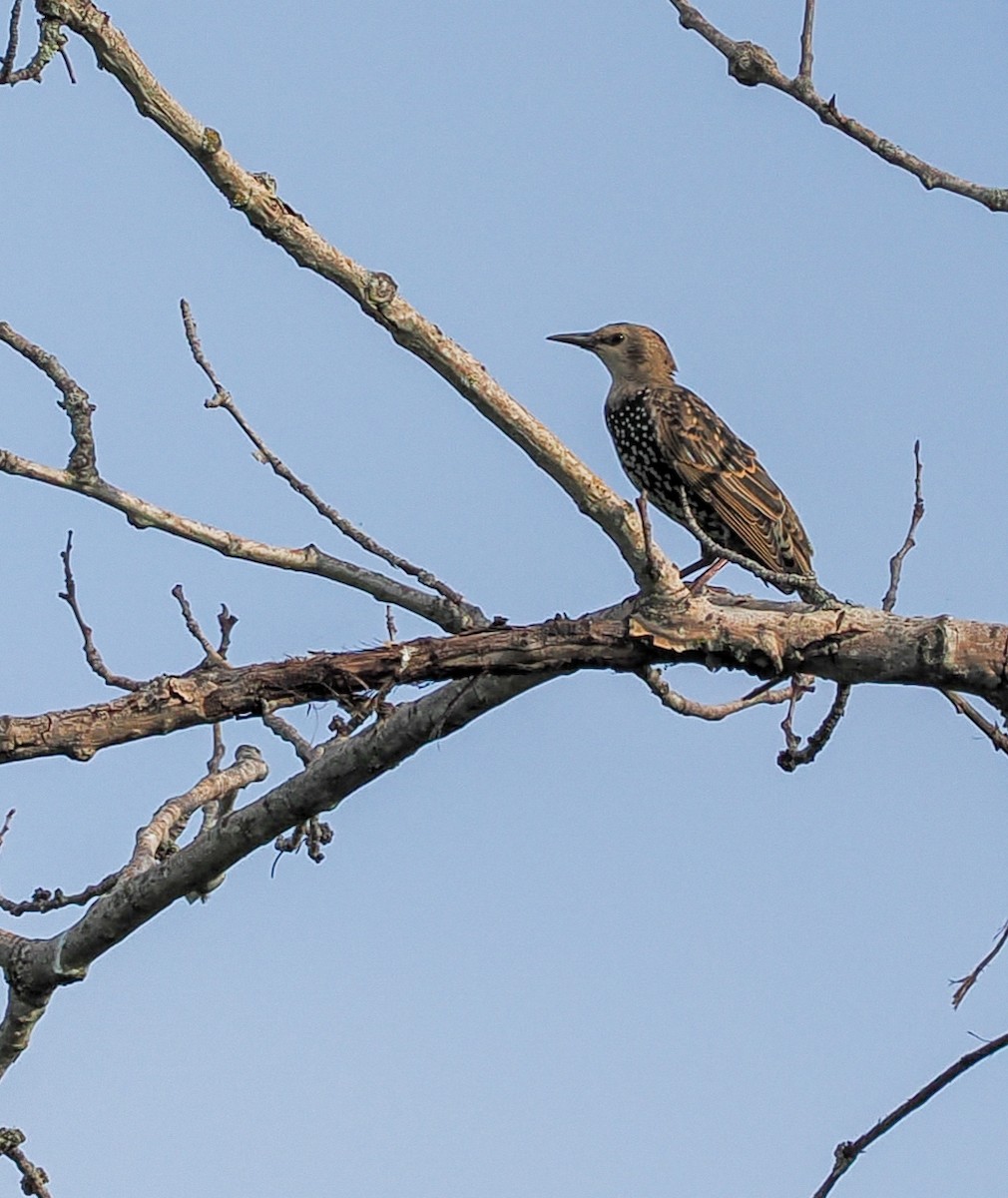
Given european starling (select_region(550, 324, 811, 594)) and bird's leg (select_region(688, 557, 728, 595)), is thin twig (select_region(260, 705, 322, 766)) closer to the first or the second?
bird's leg (select_region(688, 557, 728, 595))

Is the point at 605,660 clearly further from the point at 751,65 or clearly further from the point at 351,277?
the point at 751,65

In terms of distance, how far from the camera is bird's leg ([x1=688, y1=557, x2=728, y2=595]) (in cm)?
458

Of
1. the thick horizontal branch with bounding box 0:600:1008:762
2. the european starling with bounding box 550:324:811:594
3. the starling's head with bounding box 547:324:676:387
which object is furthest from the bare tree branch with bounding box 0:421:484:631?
the starling's head with bounding box 547:324:676:387

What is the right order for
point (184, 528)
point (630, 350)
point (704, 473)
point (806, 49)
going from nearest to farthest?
point (806, 49) < point (184, 528) < point (704, 473) < point (630, 350)

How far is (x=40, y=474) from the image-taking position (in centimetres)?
550

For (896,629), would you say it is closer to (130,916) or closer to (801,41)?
(801,41)

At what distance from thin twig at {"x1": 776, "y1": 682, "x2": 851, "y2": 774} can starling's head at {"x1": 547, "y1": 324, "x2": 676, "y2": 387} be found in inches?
184

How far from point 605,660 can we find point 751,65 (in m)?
1.63

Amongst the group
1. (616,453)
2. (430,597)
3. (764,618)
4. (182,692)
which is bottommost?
(764,618)

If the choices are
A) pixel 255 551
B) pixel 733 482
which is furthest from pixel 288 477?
pixel 733 482

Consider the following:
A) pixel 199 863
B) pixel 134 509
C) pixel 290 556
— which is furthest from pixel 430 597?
pixel 199 863

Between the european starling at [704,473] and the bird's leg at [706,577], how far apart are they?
1007mm

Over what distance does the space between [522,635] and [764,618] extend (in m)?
0.59

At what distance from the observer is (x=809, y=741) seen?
17.3 feet
